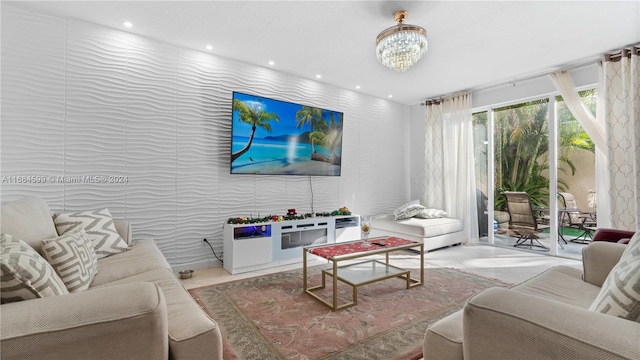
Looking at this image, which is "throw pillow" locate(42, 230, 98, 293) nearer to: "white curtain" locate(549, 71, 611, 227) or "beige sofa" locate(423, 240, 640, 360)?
"beige sofa" locate(423, 240, 640, 360)

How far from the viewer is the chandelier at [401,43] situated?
2.55 m

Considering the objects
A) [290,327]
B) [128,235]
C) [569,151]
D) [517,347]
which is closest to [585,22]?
[569,151]

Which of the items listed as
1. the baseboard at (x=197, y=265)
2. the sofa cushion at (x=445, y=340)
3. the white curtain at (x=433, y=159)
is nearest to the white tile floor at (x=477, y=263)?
the baseboard at (x=197, y=265)

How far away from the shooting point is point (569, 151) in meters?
4.15

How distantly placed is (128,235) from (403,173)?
4.79m

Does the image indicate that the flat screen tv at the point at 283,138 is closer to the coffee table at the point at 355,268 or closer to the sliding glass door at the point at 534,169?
the coffee table at the point at 355,268

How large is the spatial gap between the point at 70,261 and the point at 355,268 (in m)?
2.17

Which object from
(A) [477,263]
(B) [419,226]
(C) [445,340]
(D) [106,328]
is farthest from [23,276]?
(A) [477,263]

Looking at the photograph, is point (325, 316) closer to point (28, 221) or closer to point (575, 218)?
point (28, 221)

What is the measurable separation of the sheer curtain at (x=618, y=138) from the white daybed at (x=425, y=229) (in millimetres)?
1776

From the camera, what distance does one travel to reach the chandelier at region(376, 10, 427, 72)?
100 inches

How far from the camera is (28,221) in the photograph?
1.86m

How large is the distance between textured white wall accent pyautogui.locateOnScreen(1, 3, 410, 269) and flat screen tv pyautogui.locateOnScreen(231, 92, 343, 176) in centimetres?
19

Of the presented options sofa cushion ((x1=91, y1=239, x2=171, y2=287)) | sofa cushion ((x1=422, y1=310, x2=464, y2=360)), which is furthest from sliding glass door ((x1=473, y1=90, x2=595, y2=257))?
sofa cushion ((x1=91, y1=239, x2=171, y2=287))
